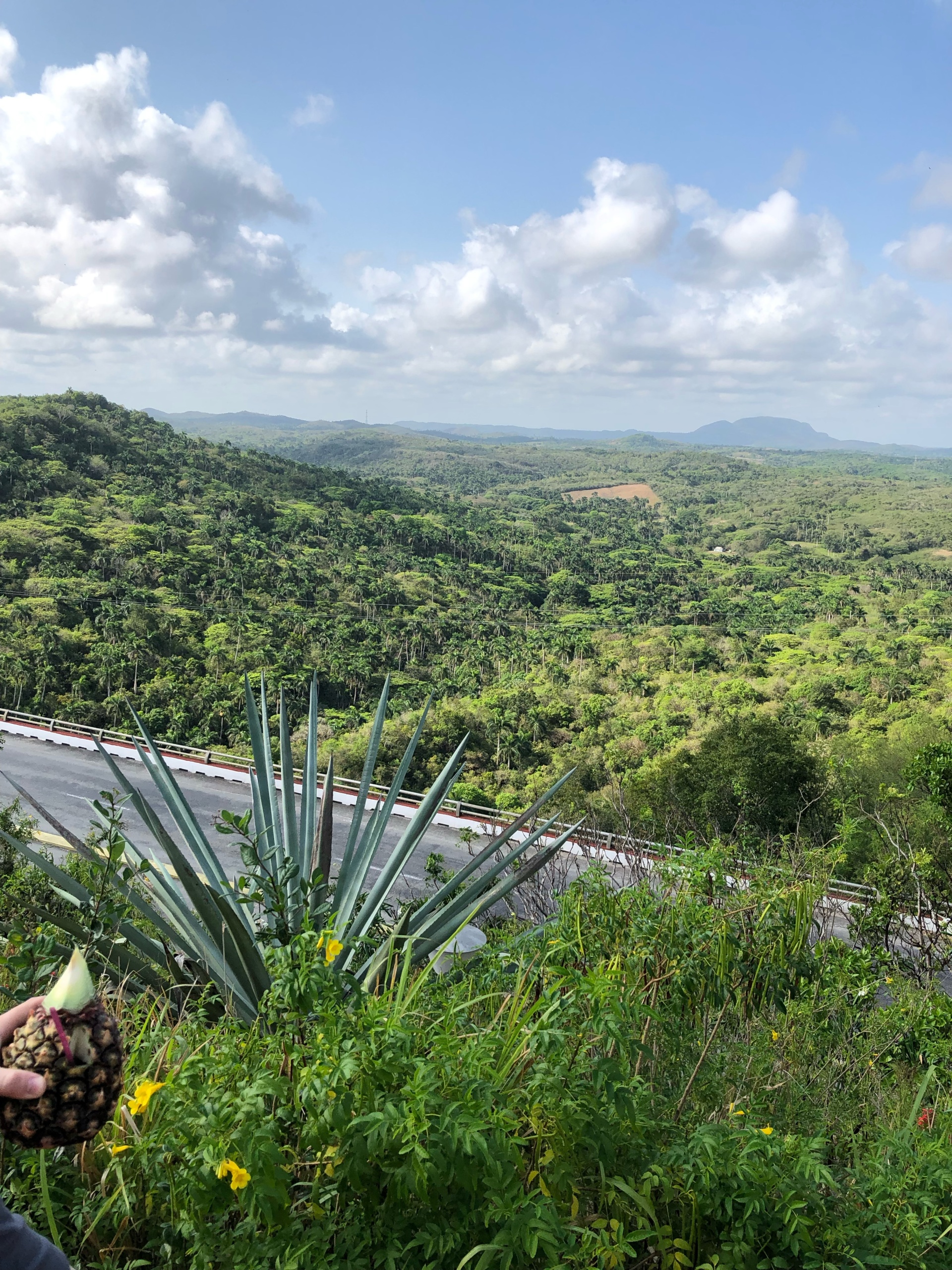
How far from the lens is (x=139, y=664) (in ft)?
130

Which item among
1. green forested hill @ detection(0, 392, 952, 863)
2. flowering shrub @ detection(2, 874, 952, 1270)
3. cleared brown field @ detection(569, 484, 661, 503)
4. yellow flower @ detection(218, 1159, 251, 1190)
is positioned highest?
cleared brown field @ detection(569, 484, 661, 503)

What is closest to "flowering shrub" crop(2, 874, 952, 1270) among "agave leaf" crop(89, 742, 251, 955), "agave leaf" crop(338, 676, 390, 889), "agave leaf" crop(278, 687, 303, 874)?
"agave leaf" crop(89, 742, 251, 955)

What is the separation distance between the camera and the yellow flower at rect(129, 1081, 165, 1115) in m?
1.39

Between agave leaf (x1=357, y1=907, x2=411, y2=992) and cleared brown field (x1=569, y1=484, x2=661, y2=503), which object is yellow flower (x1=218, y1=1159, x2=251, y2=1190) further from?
cleared brown field (x1=569, y1=484, x2=661, y2=503)

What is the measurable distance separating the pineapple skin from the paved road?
13.0m

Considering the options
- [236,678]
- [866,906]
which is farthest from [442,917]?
[236,678]

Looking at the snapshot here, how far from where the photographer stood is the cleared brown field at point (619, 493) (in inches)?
6393

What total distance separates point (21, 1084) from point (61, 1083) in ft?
0.15

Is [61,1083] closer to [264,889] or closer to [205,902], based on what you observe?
[264,889]

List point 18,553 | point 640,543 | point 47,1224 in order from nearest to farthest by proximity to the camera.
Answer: point 47,1224 → point 18,553 → point 640,543

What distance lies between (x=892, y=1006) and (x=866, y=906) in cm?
331

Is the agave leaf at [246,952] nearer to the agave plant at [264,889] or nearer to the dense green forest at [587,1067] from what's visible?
the agave plant at [264,889]

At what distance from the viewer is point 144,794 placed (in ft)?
54.3

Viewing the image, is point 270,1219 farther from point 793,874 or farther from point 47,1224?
point 793,874
